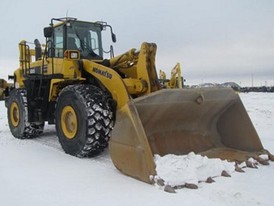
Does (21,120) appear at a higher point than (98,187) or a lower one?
higher

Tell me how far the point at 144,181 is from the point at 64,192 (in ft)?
3.11

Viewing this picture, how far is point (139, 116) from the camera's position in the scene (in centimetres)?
478

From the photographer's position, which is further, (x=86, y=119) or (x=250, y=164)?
(x=86, y=119)

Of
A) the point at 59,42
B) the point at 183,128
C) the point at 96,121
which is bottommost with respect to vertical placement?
the point at 183,128

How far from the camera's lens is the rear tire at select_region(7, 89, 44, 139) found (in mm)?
7852

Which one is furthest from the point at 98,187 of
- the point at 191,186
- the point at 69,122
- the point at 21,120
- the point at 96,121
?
the point at 21,120

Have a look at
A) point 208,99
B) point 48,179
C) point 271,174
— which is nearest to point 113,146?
point 48,179

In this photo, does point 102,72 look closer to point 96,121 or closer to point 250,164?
point 96,121

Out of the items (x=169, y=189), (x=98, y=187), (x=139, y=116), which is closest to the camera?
(x=169, y=189)

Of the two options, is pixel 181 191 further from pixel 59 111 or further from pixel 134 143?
pixel 59 111

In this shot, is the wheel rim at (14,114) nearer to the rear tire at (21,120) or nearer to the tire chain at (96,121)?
the rear tire at (21,120)

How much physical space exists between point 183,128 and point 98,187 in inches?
77.8

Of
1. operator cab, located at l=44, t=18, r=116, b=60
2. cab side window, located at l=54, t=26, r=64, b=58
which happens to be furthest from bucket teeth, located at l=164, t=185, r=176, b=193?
cab side window, located at l=54, t=26, r=64, b=58

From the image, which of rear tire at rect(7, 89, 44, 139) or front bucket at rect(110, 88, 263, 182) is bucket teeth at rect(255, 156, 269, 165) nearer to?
front bucket at rect(110, 88, 263, 182)
